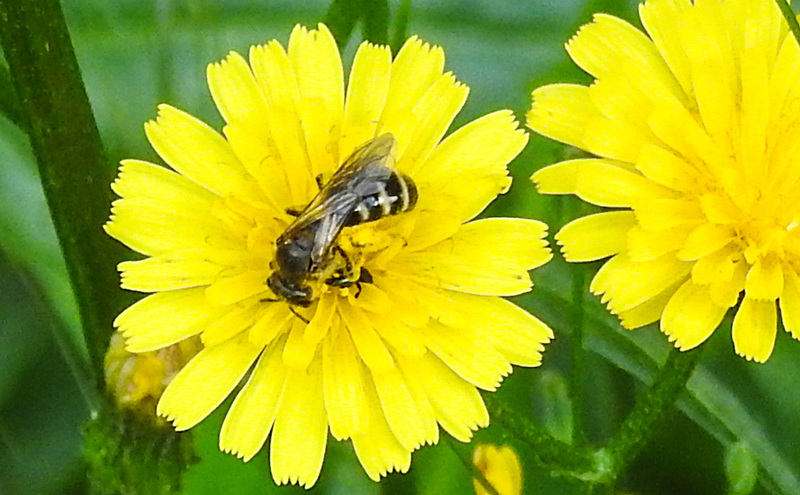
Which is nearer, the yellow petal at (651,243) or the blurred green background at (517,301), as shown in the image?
the yellow petal at (651,243)

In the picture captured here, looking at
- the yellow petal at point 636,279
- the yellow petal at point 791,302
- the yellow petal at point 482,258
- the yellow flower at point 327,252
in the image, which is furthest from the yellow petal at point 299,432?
the yellow petal at point 791,302

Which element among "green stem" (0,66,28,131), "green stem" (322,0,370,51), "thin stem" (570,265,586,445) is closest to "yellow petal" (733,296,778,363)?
"thin stem" (570,265,586,445)

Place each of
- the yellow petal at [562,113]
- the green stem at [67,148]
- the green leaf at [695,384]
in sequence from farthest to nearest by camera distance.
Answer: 1. the green leaf at [695,384]
2. the yellow petal at [562,113]
3. the green stem at [67,148]

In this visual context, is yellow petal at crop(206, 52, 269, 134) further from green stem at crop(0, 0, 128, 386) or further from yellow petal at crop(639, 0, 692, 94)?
yellow petal at crop(639, 0, 692, 94)

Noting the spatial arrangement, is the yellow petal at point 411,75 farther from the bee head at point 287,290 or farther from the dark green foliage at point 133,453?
the dark green foliage at point 133,453

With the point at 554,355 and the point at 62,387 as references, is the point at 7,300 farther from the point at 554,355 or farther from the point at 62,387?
the point at 554,355

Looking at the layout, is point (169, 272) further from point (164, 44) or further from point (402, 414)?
point (164, 44)
